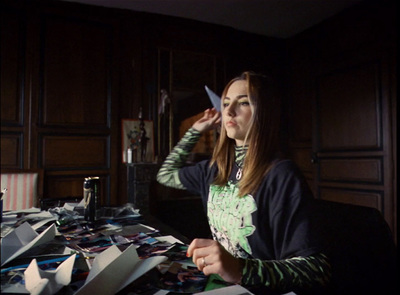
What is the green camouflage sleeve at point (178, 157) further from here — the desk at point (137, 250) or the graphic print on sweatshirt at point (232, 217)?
the graphic print on sweatshirt at point (232, 217)

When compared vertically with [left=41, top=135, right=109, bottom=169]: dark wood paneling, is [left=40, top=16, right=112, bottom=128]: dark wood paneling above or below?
above

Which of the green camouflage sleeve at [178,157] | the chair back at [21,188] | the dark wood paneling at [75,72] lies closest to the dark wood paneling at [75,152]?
the dark wood paneling at [75,72]

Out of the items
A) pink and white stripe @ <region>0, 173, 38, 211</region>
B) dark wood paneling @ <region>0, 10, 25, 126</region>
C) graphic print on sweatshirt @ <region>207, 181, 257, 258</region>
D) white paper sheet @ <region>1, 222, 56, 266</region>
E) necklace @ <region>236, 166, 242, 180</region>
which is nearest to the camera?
white paper sheet @ <region>1, 222, 56, 266</region>

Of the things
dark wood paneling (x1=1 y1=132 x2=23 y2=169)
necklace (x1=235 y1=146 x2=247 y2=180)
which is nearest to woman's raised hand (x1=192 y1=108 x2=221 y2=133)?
necklace (x1=235 y1=146 x2=247 y2=180)

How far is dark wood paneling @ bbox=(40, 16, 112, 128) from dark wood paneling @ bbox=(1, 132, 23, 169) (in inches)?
11.3

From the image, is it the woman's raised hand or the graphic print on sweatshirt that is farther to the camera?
the woman's raised hand

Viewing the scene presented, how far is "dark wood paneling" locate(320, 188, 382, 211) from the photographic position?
2975 millimetres

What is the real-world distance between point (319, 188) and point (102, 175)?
2386 mm

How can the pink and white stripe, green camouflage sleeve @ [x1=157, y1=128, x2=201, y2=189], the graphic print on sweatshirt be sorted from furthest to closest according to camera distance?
the pink and white stripe < green camouflage sleeve @ [x1=157, y1=128, x2=201, y2=189] < the graphic print on sweatshirt

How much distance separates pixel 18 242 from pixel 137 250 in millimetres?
264

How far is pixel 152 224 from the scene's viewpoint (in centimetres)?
111

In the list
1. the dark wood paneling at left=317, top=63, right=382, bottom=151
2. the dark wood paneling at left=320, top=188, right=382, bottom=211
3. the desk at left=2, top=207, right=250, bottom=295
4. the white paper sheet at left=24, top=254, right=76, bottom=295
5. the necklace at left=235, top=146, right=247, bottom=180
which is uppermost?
the dark wood paneling at left=317, top=63, right=382, bottom=151

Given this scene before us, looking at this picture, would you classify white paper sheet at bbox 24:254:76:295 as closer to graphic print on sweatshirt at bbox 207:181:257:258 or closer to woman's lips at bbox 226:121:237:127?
graphic print on sweatshirt at bbox 207:181:257:258

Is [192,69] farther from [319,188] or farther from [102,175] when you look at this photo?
[319,188]
